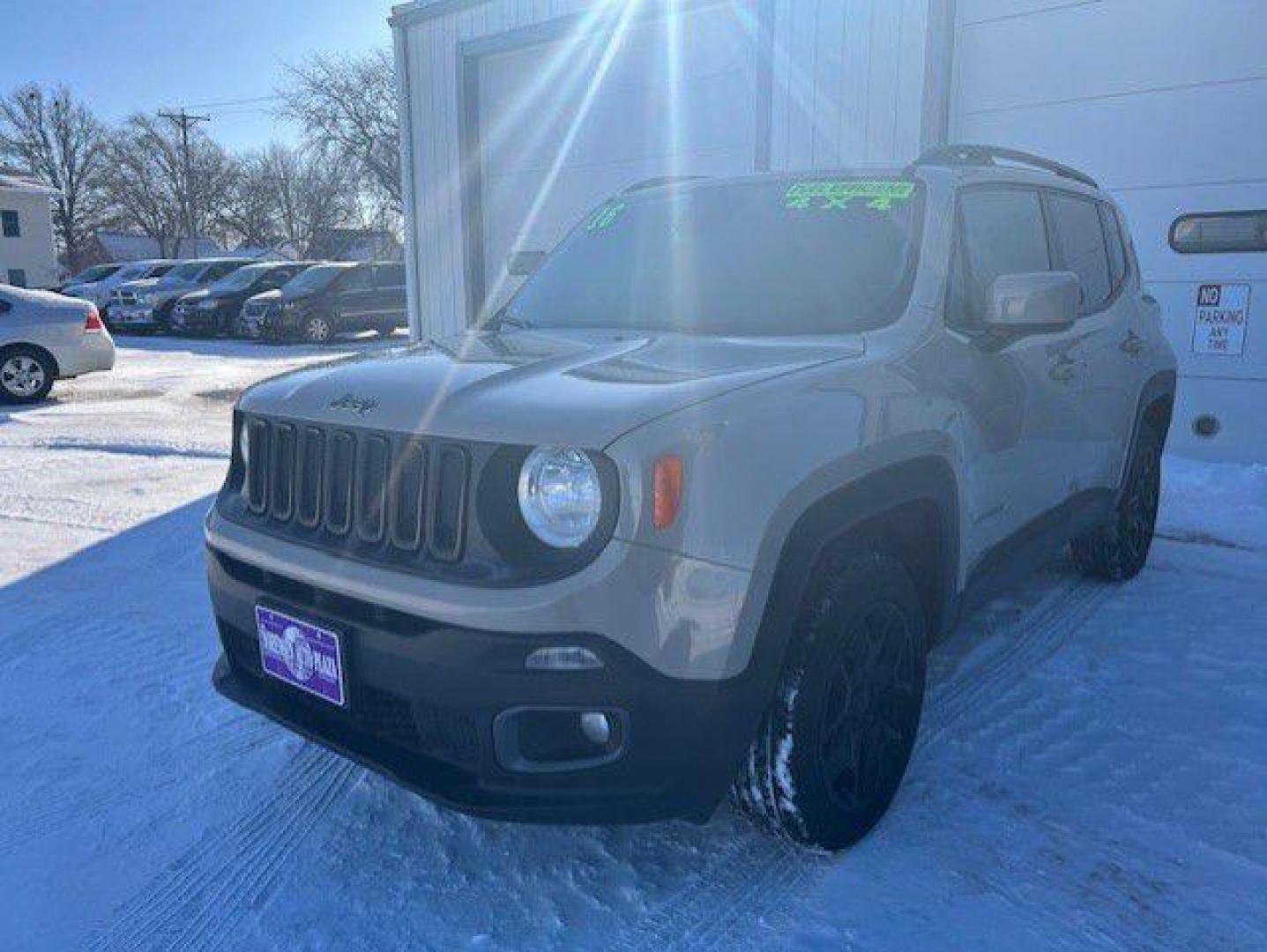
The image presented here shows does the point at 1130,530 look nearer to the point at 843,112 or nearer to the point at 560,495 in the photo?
the point at 560,495

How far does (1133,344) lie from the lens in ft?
13.8

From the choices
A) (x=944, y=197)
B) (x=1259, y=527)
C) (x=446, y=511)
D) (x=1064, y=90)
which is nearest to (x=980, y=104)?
(x=1064, y=90)

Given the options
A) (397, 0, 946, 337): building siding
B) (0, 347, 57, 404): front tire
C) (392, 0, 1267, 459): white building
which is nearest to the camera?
(392, 0, 1267, 459): white building

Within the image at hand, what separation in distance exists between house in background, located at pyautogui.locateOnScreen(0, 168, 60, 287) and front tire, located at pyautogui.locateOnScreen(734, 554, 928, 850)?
2002 inches

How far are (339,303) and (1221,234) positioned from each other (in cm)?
1533

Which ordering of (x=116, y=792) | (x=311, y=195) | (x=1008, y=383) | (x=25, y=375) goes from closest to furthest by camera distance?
(x=116, y=792) < (x=1008, y=383) < (x=25, y=375) < (x=311, y=195)

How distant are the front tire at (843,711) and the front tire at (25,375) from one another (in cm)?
1092

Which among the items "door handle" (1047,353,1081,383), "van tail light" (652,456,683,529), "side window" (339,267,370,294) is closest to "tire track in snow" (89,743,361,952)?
"van tail light" (652,456,683,529)

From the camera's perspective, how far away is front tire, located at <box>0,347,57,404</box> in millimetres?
10742

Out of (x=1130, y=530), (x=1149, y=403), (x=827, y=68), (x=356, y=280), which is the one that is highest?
(x=827, y=68)

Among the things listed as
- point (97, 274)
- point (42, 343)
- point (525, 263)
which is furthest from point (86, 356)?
point (97, 274)

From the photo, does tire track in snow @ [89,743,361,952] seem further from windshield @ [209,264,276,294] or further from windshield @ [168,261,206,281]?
windshield @ [168,261,206,281]

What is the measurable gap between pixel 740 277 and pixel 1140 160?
202 inches

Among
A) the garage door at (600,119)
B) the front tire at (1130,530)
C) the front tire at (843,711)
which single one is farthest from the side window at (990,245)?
the garage door at (600,119)
